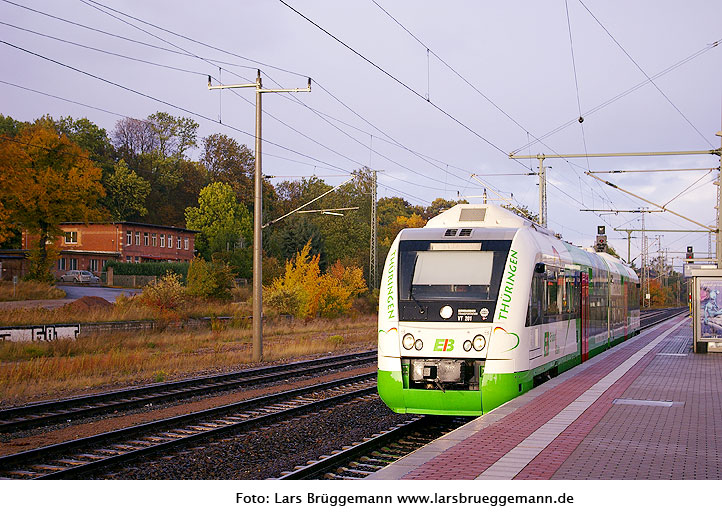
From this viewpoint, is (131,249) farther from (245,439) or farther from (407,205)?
(245,439)

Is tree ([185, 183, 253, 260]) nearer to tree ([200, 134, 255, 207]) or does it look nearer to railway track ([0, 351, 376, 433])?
tree ([200, 134, 255, 207])

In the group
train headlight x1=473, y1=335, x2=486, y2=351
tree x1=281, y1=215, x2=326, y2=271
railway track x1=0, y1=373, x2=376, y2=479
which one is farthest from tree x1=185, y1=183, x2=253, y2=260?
train headlight x1=473, y1=335, x2=486, y2=351

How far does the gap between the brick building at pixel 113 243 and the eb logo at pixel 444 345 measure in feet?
191

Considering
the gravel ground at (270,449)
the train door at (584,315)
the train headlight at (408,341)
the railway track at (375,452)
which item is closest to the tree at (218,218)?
the train door at (584,315)

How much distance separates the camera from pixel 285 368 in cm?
2269

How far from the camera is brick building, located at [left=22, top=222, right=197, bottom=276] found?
6744 centimetres

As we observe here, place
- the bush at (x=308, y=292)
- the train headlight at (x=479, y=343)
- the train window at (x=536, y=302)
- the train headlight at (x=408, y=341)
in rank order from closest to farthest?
the train headlight at (x=479, y=343)
the train headlight at (x=408, y=341)
the train window at (x=536, y=302)
the bush at (x=308, y=292)

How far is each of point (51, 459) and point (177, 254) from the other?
67.3 meters

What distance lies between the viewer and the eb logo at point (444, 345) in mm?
11969

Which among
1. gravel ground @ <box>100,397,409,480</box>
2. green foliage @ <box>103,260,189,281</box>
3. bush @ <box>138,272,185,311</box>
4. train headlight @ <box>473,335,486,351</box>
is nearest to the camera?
gravel ground @ <box>100,397,409,480</box>

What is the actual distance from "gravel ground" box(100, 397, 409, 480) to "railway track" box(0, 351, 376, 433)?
3631 millimetres

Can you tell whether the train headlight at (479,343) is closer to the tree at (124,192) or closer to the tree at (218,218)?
the tree at (218,218)

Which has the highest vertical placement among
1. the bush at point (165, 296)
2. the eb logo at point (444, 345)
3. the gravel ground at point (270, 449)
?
the bush at point (165, 296)

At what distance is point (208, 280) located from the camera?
132 feet
